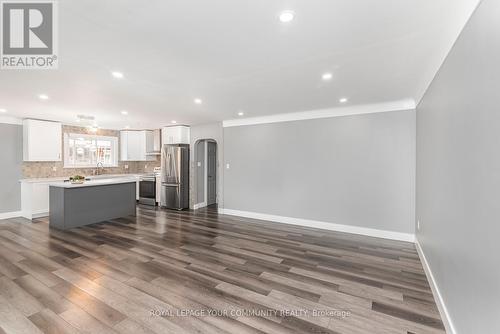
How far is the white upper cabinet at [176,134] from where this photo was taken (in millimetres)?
6715

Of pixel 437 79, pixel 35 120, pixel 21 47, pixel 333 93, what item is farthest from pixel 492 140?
pixel 35 120

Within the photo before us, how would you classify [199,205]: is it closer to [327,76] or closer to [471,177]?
[327,76]

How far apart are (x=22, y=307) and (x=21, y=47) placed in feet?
8.40

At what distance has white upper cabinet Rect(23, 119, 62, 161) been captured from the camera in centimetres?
565

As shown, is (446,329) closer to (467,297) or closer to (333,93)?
(467,297)

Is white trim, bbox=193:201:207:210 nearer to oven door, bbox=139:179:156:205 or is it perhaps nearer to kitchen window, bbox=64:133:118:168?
oven door, bbox=139:179:156:205

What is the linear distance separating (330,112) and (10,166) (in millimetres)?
7807

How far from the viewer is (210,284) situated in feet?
8.63

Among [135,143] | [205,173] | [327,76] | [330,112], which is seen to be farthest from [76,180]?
[330,112]

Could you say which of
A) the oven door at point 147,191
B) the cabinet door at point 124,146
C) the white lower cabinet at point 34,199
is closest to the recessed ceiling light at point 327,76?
the oven door at point 147,191

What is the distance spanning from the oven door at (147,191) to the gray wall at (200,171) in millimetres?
1558

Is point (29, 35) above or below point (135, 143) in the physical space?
above

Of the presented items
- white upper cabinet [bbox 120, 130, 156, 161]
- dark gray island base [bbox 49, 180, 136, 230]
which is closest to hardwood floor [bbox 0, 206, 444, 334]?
dark gray island base [bbox 49, 180, 136, 230]

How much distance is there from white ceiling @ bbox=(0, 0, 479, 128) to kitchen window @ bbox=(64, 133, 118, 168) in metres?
2.90
